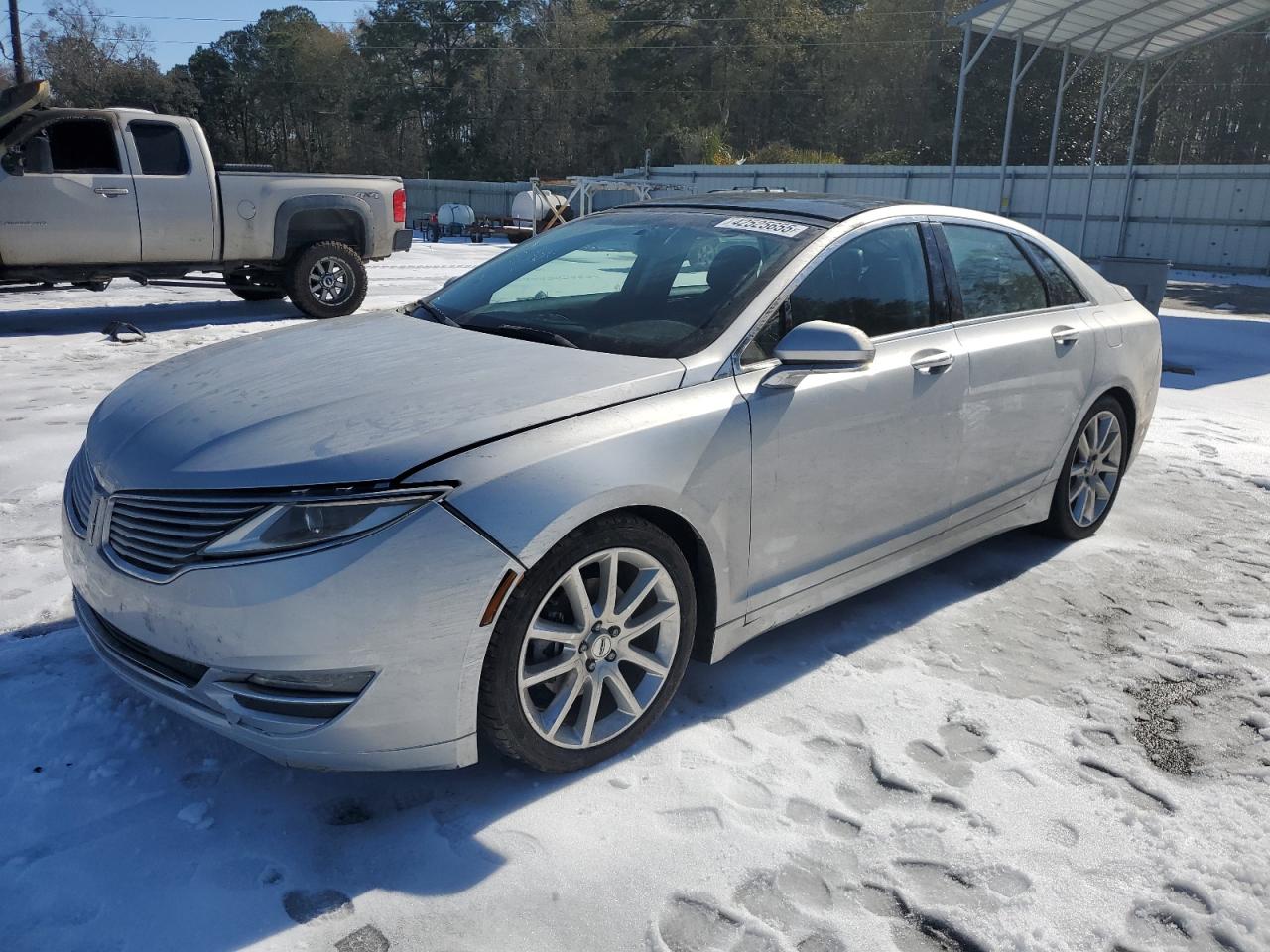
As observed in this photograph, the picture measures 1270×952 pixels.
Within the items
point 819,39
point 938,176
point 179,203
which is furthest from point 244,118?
point 179,203

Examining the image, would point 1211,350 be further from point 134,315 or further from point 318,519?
point 134,315

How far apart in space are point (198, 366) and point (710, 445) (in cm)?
173

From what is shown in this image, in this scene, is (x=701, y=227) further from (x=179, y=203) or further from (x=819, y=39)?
(x=819, y=39)

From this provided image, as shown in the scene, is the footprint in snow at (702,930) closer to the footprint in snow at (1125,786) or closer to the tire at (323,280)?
the footprint in snow at (1125,786)

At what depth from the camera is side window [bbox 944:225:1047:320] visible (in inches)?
156

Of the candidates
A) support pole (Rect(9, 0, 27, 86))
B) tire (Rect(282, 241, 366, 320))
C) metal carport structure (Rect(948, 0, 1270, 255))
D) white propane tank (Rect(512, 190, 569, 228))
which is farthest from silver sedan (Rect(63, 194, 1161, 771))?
support pole (Rect(9, 0, 27, 86))

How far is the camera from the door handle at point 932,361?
3562 millimetres

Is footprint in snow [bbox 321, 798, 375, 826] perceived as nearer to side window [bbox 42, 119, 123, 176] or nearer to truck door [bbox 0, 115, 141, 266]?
truck door [bbox 0, 115, 141, 266]

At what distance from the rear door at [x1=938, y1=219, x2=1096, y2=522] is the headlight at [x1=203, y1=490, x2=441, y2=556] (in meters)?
2.30

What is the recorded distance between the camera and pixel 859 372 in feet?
11.0

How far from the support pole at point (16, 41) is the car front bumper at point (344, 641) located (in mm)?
32551

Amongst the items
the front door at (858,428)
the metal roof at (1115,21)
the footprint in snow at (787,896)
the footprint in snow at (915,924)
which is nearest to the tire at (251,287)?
the front door at (858,428)

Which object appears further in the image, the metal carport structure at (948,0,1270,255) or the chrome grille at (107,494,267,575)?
the metal carport structure at (948,0,1270,255)

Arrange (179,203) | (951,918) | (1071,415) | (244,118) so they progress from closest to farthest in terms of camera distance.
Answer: (951,918), (1071,415), (179,203), (244,118)
